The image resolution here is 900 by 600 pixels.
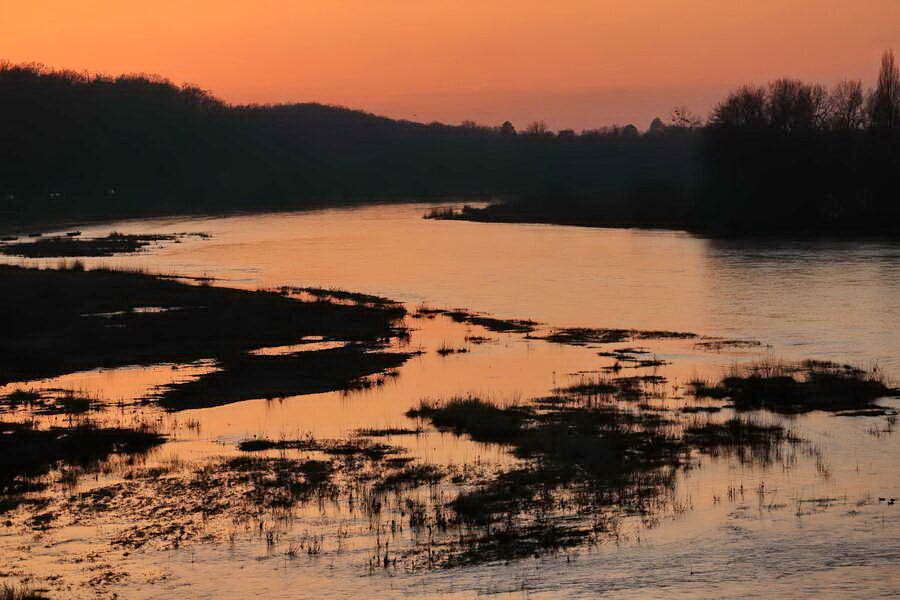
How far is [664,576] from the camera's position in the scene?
17266 mm

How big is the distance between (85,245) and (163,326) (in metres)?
50.3

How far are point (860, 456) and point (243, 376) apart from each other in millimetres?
18688

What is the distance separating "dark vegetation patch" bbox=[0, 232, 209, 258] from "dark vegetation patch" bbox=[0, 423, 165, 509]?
180 ft

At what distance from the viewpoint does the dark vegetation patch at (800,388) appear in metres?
29.1

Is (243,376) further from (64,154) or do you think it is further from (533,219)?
(64,154)

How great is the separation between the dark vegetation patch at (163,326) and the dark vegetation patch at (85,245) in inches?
968

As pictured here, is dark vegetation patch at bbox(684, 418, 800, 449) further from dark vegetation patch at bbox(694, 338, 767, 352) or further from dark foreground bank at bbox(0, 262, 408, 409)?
dark vegetation patch at bbox(694, 338, 767, 352)

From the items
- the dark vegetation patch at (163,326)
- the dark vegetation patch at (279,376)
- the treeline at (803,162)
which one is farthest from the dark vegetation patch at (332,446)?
the treeline at (803,162)

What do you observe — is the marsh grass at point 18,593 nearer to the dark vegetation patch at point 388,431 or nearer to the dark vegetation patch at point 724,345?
the dark vegetation patch at point 388,431

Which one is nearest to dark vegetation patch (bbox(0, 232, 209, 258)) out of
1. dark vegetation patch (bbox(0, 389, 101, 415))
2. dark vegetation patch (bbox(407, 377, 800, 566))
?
dark vegetation patch (bbox(0, 389, 101, 415))

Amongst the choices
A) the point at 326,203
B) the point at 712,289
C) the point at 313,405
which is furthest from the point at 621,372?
the point at 326,203

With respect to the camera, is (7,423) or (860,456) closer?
(860,456)

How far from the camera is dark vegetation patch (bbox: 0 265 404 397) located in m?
36.4

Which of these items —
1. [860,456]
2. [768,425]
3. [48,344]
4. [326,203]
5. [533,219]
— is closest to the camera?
[860,456]
